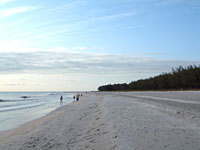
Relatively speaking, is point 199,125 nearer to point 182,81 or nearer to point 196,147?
point 196,147

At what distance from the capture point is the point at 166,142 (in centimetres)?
662

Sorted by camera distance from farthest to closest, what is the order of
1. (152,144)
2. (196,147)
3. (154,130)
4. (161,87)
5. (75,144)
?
1. (161,87)
2. (154,130)
3. (75,144)
4. (152,144)
5. (196,147)

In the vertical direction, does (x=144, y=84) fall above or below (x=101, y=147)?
above

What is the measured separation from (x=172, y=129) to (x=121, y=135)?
2.10 metres

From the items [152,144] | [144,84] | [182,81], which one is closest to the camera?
[152,144]

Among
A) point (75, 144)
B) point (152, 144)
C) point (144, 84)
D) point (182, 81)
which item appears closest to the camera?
point (152, 144)

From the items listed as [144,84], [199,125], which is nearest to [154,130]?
[199,125]

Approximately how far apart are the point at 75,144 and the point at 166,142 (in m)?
3.10

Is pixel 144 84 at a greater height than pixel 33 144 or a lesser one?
greater

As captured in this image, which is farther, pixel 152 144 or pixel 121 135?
pixel 121 135

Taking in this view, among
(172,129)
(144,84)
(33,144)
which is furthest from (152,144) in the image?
(144,84)

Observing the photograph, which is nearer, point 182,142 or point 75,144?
point 182,142

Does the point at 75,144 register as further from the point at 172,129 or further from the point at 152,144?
the point at 172,129

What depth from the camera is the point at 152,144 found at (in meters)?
6.47
